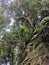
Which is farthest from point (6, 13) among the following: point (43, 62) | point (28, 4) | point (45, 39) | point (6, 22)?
point (43, 62)

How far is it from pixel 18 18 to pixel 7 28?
0.90 m

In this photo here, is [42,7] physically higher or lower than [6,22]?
higher

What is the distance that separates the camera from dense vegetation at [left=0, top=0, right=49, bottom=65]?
1045 cm

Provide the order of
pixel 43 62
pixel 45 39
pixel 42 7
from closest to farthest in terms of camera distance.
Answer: pixel 43 62 < pixel 45 39 < pixel 42 7

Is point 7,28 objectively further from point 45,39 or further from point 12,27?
point 45,39

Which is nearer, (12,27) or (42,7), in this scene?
(42,7)

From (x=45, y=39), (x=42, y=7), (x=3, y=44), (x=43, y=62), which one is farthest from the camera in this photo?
(x=3, y=44)

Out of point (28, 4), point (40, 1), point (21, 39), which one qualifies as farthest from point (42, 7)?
point (21, 39)

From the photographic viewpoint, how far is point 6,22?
13.9 m

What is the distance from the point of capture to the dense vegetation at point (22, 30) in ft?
34.3

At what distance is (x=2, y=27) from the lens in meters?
13.9

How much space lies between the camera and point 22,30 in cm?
1265

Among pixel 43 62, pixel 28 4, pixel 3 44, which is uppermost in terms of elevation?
pixel 28 4

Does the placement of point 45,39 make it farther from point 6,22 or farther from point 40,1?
point 6,22
